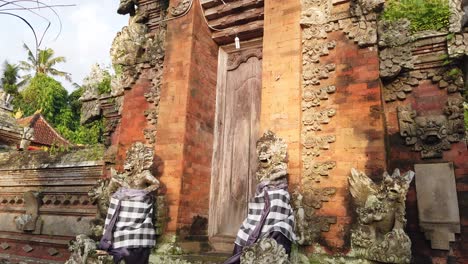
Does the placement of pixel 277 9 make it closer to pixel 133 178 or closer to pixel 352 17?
pixel 352 17

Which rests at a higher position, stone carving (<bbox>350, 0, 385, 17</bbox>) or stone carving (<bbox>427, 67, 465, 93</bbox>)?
stone carving (<bbox>350, 0, 385, 17</bbox>)

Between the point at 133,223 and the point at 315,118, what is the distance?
10.2 feet

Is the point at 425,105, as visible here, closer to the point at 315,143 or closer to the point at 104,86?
the point at 315,143

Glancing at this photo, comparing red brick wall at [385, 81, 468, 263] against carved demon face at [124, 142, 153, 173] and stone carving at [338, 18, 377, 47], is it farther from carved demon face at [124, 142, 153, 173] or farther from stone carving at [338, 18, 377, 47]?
carved demon face at [124, 142, 153, 173]

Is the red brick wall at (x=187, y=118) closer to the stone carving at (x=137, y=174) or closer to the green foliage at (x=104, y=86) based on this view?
the stone carving at (x=137, y=174)

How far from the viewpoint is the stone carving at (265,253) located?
3912mm

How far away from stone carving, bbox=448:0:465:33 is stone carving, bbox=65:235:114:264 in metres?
5.83

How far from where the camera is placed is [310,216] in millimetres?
4832

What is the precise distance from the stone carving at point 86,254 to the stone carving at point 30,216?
14.8 ft

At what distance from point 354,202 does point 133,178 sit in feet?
10.7

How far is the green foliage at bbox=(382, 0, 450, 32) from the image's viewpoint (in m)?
5.13

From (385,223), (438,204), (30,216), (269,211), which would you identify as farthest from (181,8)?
(30,216)

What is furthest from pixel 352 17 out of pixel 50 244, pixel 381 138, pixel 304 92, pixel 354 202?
pixel 50 244

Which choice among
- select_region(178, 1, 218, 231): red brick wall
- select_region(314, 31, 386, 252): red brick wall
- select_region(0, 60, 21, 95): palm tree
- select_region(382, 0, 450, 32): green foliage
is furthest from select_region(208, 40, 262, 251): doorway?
select_region(0, 60, 21, 95): palm tree
